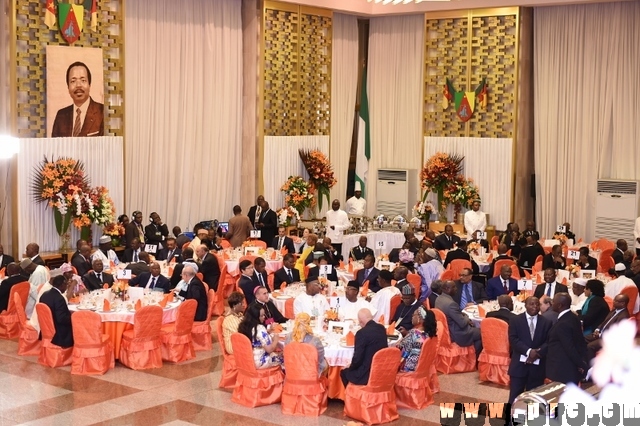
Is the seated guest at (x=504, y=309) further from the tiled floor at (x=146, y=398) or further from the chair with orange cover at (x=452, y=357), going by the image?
the tiled floor at (x=146, y=398)

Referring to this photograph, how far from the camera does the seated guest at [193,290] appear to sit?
42.8 ft

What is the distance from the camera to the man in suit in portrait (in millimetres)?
17516

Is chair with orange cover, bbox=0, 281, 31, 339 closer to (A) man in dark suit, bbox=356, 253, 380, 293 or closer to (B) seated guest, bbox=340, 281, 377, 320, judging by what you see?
(B) seated guest, bbox=340, 281, 377, 320

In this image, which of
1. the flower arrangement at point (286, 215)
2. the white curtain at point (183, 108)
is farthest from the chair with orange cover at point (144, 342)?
the flower arrangement at point (286, 215)

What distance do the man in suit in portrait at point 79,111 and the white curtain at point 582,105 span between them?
9.97 metres

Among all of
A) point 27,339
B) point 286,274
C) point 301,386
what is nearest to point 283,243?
point 286,274

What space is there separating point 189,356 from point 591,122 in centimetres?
1198

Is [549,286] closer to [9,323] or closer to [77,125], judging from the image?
[9,323]

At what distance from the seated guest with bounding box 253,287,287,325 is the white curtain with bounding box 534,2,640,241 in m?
11.2

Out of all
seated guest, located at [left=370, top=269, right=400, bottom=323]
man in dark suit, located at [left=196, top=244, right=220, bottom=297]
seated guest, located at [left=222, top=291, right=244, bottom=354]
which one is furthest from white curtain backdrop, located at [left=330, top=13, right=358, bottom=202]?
seated guest, located at [left=222, top=291, right=244, bottom=354]

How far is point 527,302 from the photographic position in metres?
10.5

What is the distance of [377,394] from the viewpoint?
402 inches

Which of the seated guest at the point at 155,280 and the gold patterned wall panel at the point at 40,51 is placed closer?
the seated guest at the point at 155,280

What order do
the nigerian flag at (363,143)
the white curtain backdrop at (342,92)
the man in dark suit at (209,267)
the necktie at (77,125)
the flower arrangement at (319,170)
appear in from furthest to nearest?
A: 1. the nigerian flag at (363,143)
2. the white curtain backdrop at (342,92)
3. the flower arrangement at (319,170)
4. the necktie at (77,125)
5. the man in dark suit at (209,267)
